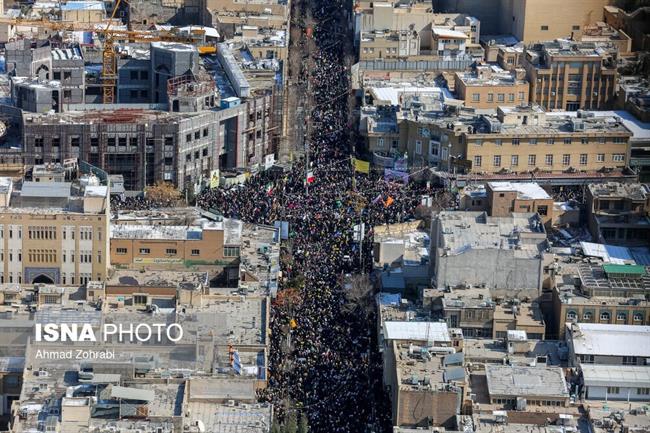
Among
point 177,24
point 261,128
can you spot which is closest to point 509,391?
point 261,128

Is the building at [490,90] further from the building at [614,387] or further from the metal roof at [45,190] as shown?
the building at [614,387]

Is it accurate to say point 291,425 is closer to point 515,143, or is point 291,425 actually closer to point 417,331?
point 417,331

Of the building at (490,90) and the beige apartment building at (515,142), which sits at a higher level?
the building at (490,90)

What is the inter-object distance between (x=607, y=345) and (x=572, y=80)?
136 ft

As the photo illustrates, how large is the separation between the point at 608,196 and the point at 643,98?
77.2ft

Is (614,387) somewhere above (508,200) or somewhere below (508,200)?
below

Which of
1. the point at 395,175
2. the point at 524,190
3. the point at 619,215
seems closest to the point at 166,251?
the point at 524,190

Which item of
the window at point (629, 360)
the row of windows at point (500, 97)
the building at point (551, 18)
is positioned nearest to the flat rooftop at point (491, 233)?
the window at point (629, 360)

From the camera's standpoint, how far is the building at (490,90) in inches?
4897

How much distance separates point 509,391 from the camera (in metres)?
83.4

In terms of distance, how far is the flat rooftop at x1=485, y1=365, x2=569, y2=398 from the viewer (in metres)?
83.3

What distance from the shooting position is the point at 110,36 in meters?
129

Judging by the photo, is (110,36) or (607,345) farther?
(110,36)

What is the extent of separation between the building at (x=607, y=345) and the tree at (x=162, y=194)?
1064 inches
